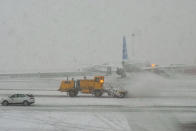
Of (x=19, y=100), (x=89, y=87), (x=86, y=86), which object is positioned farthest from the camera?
(x=86, y=86)

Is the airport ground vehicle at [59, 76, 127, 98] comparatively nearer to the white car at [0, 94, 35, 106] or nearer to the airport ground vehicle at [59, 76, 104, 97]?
the airport ground vehicle at [59, 76, 104, 97]

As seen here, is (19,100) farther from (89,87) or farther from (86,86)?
(89,87)

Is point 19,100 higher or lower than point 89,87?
lower

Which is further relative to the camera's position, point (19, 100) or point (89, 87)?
point (89, 87)

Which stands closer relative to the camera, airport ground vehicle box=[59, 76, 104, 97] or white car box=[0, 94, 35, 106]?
white car box=[0, 94, 35, 106]

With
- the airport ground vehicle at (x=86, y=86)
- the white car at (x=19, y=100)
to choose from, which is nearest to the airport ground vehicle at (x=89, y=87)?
the airport ground vehicle at (x=86, y=86)

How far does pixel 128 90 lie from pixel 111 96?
1919 mm

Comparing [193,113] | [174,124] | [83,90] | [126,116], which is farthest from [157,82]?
[174,124]

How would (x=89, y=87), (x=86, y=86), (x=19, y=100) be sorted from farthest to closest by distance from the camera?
(x=86, y=86) → (x=89, y=87) → (x=19, y=100)

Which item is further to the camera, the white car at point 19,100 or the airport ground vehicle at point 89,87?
the airport ground vehicle at point 89,87

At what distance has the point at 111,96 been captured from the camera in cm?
2347

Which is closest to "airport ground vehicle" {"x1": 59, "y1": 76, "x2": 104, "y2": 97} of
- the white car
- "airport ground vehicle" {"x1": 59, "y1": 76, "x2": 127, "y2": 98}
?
"airport ground vehicle" {"x1": 59, "y1": 76, "x2": 127, "y2": 98}

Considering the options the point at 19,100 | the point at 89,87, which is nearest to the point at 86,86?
the point at 89,87

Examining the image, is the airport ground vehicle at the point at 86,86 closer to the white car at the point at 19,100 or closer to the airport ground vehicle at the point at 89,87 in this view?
the airport ground vehicle at the point at 89,87
